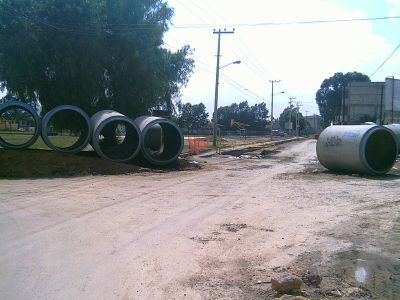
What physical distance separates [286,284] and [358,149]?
1640 cm

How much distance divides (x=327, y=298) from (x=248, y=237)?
3.29 m

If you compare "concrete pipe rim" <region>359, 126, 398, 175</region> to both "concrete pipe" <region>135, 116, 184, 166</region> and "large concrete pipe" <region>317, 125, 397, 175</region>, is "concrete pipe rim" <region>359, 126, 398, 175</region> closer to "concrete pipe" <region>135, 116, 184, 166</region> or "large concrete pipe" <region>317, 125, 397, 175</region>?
"large concrete pipe" <region>317, 125, 397, 175</region>

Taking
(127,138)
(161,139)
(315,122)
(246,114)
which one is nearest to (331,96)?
(246,114)

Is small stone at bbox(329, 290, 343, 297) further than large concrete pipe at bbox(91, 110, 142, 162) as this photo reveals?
No

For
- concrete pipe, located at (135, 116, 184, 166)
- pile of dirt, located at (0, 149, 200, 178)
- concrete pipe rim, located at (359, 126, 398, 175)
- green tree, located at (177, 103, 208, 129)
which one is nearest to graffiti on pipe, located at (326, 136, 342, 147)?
concrete pipe rim, located at (359, 126, 398, 175)

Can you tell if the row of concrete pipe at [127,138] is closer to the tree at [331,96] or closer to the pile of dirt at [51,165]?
the pile of dirt at [51,165]

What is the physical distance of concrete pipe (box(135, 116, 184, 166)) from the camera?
2533 cm

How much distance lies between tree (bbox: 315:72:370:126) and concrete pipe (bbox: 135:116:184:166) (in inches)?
3008

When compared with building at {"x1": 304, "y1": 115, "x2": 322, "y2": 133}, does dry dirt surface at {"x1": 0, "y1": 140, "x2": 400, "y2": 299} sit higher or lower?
lower

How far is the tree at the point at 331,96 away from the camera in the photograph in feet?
336

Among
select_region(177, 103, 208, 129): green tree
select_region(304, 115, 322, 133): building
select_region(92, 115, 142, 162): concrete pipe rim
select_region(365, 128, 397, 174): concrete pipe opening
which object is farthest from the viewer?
select_region(304, 115, 322, 133): building

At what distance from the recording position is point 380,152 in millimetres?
23719

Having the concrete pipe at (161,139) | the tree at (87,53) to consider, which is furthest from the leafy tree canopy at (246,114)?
the concrete pipe at (161,139)

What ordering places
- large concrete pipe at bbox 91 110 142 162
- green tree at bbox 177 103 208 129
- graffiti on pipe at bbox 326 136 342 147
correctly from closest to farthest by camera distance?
graffiti on pipe at bbox 326 136 342 147 → large concrete pipe at bbox 91 110 142 162 → green tree at bbox 177 103 208 129
